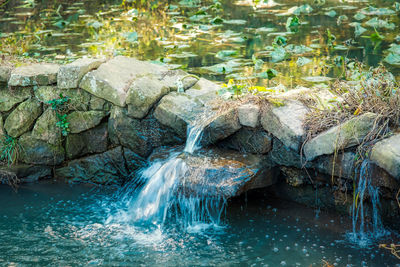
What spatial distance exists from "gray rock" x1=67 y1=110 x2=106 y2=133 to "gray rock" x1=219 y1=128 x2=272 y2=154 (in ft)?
4.09

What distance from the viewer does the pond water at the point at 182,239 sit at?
3.25 m

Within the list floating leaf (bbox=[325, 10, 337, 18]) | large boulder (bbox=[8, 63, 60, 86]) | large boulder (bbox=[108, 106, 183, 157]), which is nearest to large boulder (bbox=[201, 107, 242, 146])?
large boulder (bbox=[108, 106, 183, 157])

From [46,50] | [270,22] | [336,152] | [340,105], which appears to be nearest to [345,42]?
[270,22]

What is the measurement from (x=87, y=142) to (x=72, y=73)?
2.18 feet

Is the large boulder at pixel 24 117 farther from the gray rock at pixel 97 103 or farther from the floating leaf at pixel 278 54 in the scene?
the floating leaf at pixel 278 54

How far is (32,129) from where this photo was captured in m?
4.69

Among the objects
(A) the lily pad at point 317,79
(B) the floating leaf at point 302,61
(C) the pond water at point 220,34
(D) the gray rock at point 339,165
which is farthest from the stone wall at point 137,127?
(B) the floating leaf at point 302,61

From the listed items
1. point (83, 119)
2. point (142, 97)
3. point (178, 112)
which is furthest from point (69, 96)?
point (178, 112)

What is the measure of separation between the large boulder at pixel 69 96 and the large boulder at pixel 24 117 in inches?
3.8

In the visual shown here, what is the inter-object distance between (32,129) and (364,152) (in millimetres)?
3067

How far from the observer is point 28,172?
4703 millimetres

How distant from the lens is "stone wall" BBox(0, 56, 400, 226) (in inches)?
141

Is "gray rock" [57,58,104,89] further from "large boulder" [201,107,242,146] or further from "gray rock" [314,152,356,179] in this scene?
"gray rock" [314,152,356,179]

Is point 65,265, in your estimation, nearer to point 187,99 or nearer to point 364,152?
point 187,99
